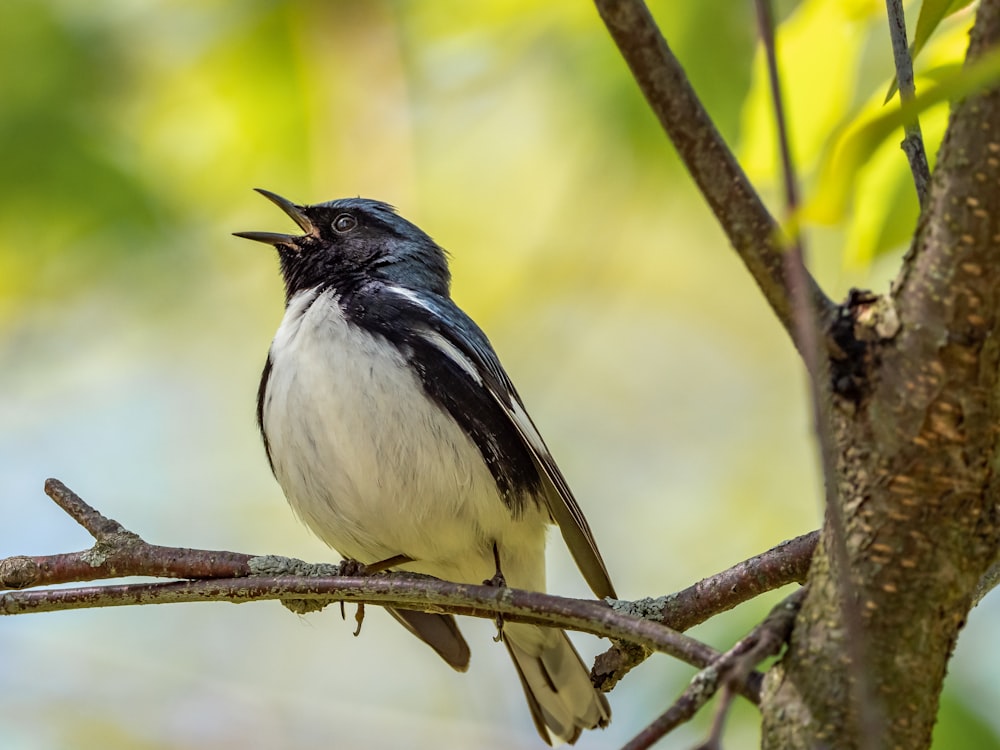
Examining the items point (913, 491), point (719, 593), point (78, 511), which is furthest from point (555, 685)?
point (913, 491)

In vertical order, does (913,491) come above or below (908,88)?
below

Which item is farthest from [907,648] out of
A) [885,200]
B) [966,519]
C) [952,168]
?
[885,200]

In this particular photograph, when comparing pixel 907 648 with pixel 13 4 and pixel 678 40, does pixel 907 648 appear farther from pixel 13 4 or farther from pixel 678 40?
pixel 13 4

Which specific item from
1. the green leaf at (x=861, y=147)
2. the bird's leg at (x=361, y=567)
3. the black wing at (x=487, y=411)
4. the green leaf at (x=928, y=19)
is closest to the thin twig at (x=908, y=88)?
the green leaf at (x=928, y=19)

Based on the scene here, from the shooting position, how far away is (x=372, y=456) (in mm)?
3742

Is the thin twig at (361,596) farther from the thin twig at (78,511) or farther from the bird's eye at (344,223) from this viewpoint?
the bird's eye at (344,223)

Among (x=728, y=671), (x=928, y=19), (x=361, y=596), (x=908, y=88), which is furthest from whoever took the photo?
(x=361, y=596)

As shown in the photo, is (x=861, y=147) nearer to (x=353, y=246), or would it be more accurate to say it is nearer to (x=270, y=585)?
(x=270, y=585)

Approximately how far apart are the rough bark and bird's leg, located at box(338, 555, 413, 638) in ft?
6.43

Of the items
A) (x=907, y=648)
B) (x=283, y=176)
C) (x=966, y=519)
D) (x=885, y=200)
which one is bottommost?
(x=907, y=648)

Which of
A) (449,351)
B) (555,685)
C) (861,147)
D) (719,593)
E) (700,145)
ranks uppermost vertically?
(449,351)

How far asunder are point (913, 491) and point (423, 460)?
2217mm

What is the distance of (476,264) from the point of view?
6.52 m

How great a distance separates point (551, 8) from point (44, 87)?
7.26ft
